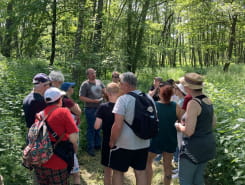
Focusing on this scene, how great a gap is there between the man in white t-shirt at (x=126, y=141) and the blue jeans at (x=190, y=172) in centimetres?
55

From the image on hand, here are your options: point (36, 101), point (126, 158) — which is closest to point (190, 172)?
point (126, 158)

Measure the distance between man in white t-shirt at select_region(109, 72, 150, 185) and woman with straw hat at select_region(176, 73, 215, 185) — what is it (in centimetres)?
59

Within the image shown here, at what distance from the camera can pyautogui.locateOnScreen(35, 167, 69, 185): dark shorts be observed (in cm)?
296

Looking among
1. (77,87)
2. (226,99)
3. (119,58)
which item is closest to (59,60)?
(77,87)

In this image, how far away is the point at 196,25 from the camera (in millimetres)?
16312

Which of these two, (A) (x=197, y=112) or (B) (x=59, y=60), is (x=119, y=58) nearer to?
(B) (x=59, y=60)

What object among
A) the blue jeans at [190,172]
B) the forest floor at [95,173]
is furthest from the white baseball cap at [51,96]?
the forest floor at [95,173]

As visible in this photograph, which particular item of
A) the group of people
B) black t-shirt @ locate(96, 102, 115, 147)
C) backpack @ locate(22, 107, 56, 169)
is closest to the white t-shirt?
the group of people

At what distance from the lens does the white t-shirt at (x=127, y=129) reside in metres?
3.21

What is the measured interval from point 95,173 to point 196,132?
2.85m

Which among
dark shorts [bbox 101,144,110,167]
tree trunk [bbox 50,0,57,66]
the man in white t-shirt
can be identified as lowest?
dark shorts [bbox 101,144,110,167]

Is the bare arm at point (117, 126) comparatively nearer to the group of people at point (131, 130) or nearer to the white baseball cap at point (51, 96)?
the group of people at point (131, 130)

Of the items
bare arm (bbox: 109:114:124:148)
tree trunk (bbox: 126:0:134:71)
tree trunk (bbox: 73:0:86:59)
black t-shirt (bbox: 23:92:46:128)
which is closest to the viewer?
bare arm (bbox: 109:114:124:148)

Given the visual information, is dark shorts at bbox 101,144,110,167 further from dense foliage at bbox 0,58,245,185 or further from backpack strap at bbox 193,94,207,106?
backpack strap at bbox 193,94,207,106
